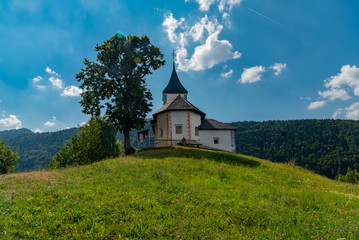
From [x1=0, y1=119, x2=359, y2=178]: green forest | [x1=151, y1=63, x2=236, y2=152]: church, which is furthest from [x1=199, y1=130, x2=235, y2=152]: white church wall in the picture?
[x1=0, y1=119, x2=359, y2=178]: green forest

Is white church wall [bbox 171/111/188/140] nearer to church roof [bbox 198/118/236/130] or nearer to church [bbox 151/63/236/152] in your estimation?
church [bbox 151/63/236/152]

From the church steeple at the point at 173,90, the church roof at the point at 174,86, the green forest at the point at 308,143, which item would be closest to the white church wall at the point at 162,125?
the church steeple at the point at 173,90

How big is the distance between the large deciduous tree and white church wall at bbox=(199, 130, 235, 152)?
8766mm

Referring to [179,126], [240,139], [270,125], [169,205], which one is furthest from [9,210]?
[270,125]

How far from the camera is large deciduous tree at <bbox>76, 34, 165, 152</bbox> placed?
26656 mm

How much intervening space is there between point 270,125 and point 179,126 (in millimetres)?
124392

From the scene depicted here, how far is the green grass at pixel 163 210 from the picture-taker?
553 cm

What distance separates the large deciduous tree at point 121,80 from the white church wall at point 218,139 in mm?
8766

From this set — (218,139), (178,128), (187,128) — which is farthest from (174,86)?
(187,128)

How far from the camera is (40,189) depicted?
8531mm

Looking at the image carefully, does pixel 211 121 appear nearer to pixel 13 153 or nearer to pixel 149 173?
pixel 149 173

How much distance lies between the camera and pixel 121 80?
90.7 ft

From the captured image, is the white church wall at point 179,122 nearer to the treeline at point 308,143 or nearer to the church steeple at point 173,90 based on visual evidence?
the church steeple at point 173,90

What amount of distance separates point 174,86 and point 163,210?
36.2 metres
